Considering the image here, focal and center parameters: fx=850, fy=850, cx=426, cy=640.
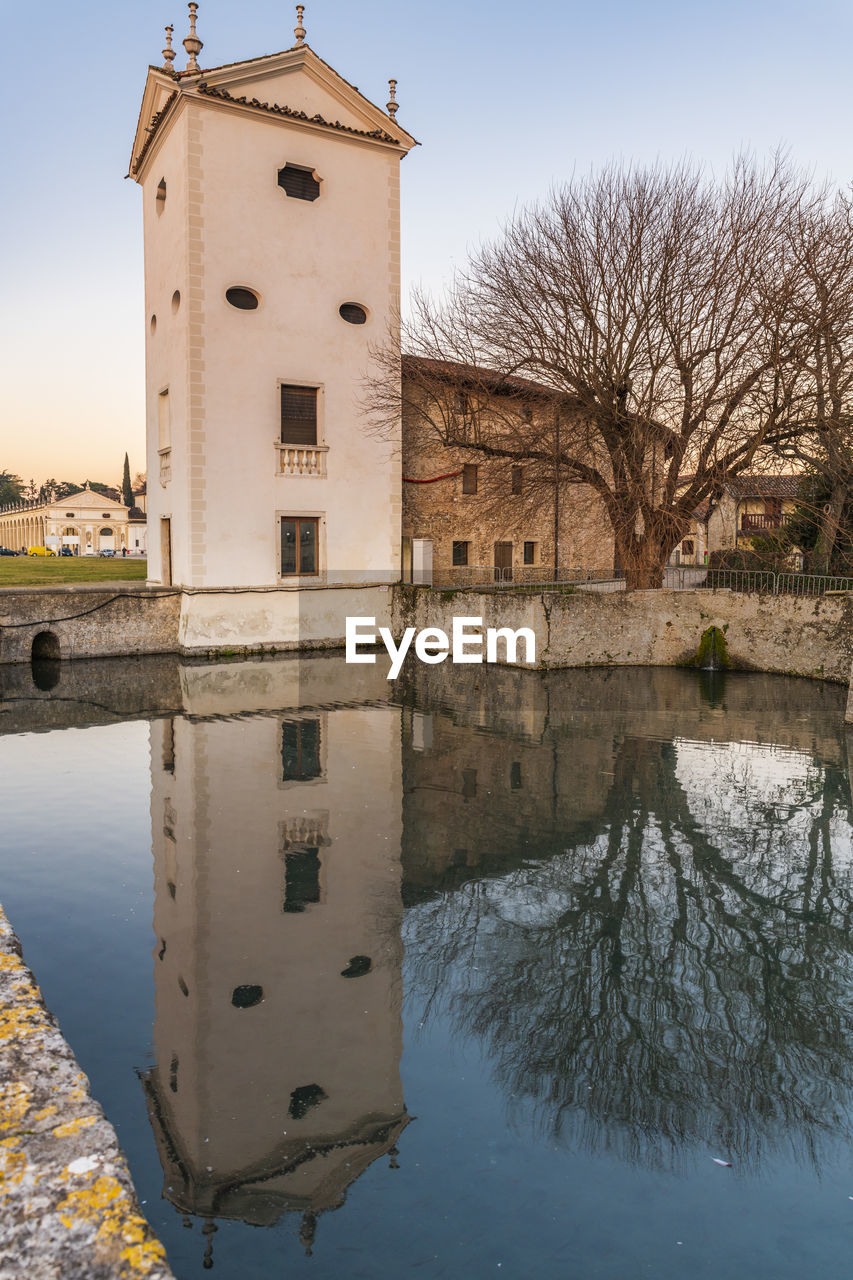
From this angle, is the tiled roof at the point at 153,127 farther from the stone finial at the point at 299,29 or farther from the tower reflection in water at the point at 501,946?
the tower reflection in water at the point at 501,946

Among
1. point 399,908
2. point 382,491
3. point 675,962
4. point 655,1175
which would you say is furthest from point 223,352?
point 655,1175

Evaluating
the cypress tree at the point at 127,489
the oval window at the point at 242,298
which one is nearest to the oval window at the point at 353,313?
the oval window at the point at 242,298

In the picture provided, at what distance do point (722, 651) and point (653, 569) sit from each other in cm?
330

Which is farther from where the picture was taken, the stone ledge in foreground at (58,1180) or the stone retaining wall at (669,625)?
the stone retaining wall at (669,625)

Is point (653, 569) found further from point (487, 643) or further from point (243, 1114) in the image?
point (243, 1114)

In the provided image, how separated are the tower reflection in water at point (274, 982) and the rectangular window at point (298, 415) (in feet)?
40.3

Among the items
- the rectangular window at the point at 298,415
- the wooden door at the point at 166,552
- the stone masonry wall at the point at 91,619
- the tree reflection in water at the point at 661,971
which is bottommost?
the tree reflection in water at the point at 661,971

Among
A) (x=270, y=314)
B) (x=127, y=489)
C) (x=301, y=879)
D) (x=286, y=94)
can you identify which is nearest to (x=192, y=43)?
(x=286, y=94)

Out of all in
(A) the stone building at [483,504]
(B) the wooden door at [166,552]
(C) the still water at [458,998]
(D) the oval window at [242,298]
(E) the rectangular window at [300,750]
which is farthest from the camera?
(A) the stone building at [483,504]

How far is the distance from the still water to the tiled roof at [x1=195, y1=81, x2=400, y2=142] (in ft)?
51.6

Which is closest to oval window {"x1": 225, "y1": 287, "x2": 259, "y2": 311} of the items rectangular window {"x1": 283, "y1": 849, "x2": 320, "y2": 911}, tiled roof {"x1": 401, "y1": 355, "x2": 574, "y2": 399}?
tiled roof {"x1": 401, "y1": 355, "x2": 574, "y2": 399}

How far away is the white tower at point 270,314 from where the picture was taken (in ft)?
62.4

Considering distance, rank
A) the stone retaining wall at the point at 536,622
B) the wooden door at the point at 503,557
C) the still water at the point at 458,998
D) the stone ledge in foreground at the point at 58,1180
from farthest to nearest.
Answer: the wooden door at the point at 503,557 < the stone retaining wall at the point at 536,622 < the still water at the point at 458,998 < the stone ledge in foreground at the point at 58,1180

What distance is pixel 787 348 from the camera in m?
18.7
